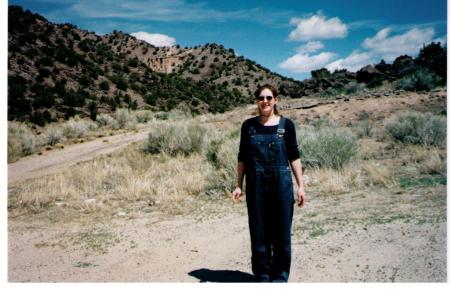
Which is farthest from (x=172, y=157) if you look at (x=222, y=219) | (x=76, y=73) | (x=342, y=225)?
(x=76, y=73)

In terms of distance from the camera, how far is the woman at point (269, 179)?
9.51 feet

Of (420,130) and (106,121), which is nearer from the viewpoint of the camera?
(420,130)

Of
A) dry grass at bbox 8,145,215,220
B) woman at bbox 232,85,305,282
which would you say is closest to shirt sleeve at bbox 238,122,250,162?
woman at bbox 232,85,305,282

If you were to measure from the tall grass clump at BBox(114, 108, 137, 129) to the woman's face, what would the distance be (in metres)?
17.0

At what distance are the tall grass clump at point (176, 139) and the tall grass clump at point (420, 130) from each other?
5098mm

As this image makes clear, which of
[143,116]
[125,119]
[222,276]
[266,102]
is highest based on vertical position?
[143,116]

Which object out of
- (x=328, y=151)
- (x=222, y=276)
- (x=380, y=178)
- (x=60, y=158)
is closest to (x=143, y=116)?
(x=60, y=158)

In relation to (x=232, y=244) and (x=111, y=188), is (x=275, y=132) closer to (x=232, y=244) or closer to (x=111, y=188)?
(x=232, y=244)

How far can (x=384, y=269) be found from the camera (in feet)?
11.1

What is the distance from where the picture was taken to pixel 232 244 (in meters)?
4.22

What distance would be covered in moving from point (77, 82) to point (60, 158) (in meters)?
13.3

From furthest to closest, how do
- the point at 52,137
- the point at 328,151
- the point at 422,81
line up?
1. the point at 422,81
2. the point at 52,137
3. the point at 328,151

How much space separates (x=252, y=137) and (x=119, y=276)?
1.83m

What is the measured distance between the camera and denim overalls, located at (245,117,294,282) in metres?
2.90
